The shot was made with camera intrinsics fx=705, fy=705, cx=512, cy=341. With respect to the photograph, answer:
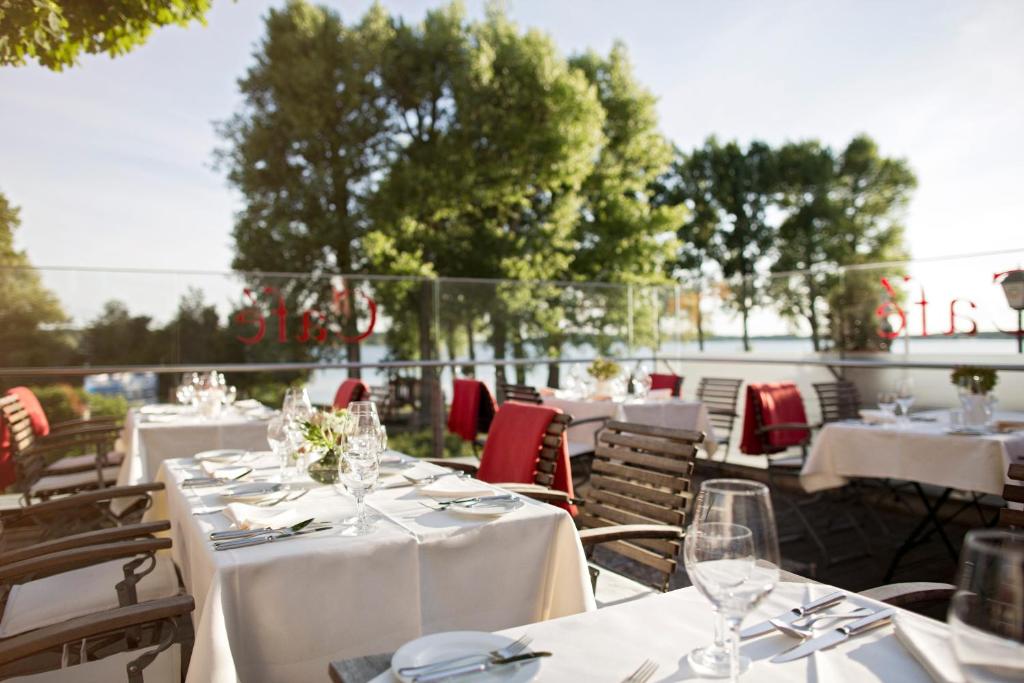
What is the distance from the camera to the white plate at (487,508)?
1.89 m

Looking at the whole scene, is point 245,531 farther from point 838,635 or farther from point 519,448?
point 519,448

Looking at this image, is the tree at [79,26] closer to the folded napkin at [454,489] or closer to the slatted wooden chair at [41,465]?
the slatted wooden chair at [41,465]

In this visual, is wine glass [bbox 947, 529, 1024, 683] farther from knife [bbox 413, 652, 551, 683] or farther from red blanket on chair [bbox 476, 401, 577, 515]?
red blanket on chair [bbox 476, 401, 577, 515]

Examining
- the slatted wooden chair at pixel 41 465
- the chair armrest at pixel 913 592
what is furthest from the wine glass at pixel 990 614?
the slatted wooden chair at pixel 41 465

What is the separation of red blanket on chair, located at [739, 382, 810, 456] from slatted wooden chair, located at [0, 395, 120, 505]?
4283 mm

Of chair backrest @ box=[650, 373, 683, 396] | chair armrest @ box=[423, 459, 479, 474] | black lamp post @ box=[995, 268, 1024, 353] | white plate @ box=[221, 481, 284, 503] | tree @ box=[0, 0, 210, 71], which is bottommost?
chair armrest @ box=[423, 459, 479, 474]

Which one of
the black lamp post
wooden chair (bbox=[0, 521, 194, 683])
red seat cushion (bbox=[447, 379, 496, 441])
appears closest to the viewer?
wooden chair (bbox=[0, 521, 194, 683])

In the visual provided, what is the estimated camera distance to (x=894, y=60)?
1609 cm

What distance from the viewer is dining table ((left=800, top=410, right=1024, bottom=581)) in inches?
140

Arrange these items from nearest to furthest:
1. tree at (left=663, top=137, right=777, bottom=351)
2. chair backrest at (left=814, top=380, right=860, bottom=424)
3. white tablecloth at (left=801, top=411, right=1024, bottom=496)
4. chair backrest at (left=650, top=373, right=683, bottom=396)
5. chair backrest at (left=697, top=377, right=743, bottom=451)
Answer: white tablecloth at (left=801, top=411, right=1024, bottom=496)
chair backrest at (left=814, top=380, right=860, bottom=424)
chair backrest at (left=650, top=373, right=683, bottom=396)
chair backrest at (left=697, top=377, right=743, bottom=451)
tree at (left=663, top=137, right=777, bottom=351)

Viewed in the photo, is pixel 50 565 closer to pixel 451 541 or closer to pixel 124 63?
pixel 451 541

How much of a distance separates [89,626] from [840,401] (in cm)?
535

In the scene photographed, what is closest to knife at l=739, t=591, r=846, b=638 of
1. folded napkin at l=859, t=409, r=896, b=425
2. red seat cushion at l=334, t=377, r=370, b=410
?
folded napkin at l=859, t=409, r=896, b=425

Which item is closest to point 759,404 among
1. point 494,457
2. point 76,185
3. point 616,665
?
point 494,457
